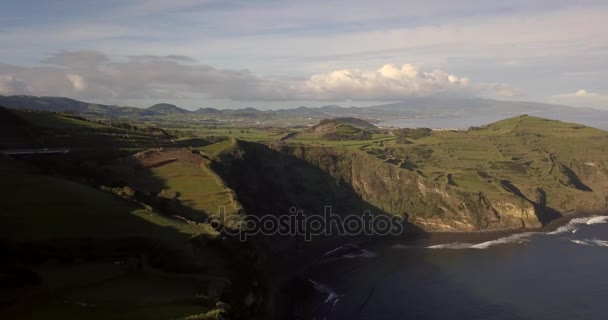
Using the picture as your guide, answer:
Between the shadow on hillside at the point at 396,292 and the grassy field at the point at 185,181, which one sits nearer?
the shadow on hillside at the point at 396,292

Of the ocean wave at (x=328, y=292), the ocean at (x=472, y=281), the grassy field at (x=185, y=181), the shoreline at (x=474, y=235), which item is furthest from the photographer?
the shoreline at (x=474, y=235)

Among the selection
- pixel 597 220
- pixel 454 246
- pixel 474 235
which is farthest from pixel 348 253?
pixel 597 220

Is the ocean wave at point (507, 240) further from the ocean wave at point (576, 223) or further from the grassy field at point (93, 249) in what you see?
the grassy field at point (93, 249)

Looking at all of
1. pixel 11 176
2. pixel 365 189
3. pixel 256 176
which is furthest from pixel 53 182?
pixel 365 189

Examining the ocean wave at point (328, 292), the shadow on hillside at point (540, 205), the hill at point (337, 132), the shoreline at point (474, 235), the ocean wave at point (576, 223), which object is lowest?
the ocean wave at point (328, 292)

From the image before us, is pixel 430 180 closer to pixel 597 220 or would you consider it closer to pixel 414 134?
pixel 597 220

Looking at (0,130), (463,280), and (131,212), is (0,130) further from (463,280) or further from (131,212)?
(463,280)

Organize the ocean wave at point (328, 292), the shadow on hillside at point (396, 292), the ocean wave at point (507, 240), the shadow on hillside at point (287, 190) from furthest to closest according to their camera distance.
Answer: the ocean wave at point (507, 240) < the shadow on hillside at point (287, 190) < the ocean wave at point (328, 292) < the shadow on hillside at point (396, 292)

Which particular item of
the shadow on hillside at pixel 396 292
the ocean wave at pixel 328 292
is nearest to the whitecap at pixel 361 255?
the shadow on hillside at pixel 396 292
